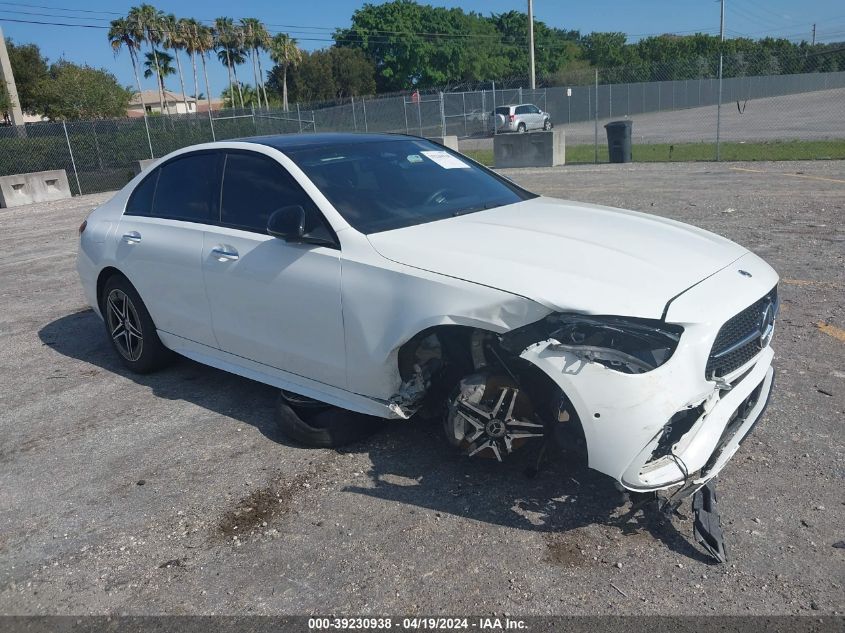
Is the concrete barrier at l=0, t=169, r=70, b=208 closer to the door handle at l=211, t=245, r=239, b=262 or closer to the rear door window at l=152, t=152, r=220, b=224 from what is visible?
the rear door window at l=152, t=152, r=220, b=224

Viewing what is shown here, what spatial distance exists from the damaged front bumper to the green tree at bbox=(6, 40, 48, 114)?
49.0 m

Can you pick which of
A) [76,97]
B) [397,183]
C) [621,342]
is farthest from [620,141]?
[76,97]

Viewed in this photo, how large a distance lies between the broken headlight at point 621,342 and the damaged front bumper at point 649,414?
29 mm

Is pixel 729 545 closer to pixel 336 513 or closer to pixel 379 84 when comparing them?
pixel 336 513

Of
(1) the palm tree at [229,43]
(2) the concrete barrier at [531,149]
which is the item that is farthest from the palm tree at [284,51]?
(2) the concrete barrier at [531,149]

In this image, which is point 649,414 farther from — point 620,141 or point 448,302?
point 620,141

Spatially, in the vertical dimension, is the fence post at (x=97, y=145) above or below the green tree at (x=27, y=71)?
below

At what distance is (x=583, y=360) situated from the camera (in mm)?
2982

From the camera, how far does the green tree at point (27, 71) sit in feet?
149

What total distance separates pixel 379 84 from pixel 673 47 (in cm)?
3124

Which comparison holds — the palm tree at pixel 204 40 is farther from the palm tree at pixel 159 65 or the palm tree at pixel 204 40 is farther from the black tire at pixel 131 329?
the black tire at pixel 131 329

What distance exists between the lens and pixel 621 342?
9.81 ft

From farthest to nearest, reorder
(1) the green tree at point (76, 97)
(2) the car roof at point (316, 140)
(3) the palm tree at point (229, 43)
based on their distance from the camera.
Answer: (3) the palm tree at point (229, 43), (1) the green tree at point (76, 97), (2) the car roof at point (316, 140)

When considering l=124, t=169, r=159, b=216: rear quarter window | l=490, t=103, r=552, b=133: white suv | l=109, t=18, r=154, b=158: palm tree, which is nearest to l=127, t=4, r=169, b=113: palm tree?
l=109, t=18, r=154, b=158: palm tree
